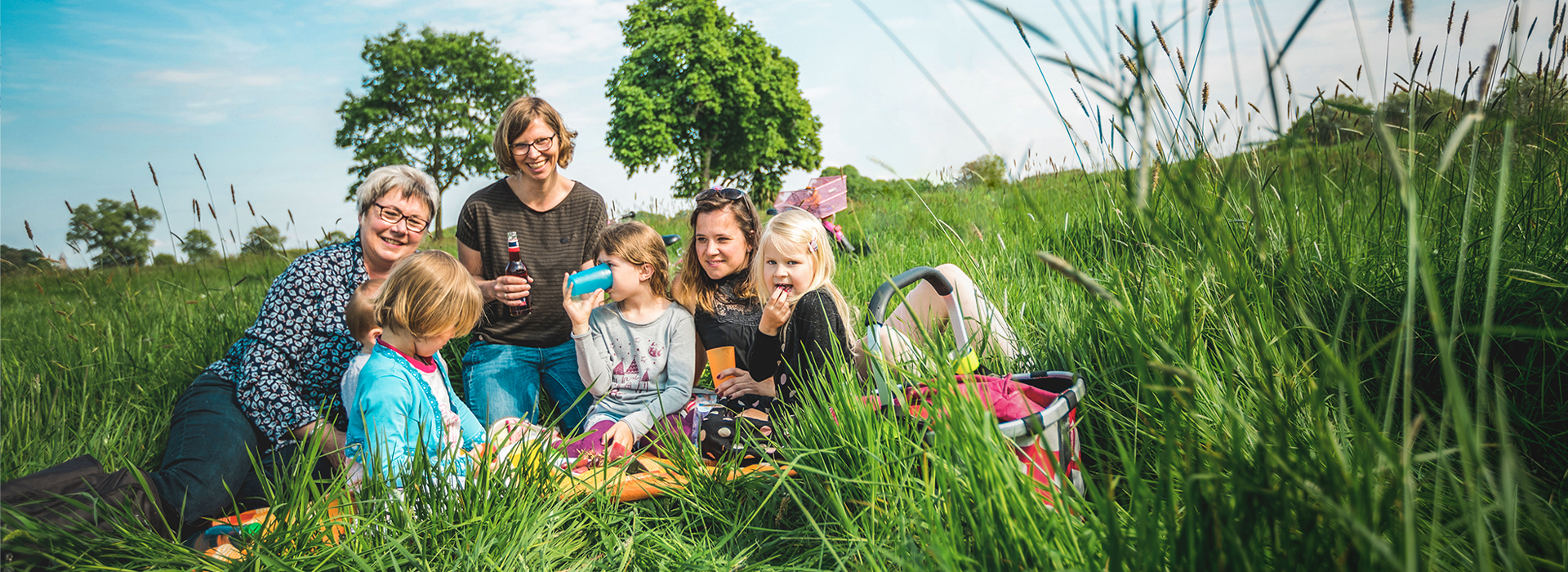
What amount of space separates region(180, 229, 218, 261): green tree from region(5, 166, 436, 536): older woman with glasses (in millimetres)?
1946

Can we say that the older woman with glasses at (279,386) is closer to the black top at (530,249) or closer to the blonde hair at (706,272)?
the black top at (530,249)

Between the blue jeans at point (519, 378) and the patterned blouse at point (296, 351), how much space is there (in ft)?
2.33

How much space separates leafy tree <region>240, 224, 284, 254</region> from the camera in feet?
15.5

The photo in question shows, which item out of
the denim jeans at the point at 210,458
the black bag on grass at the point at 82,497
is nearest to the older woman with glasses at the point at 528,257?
the denim jeans at the point at 210,458

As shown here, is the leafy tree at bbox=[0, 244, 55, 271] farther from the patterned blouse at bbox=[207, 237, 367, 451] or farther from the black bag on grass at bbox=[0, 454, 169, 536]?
the black bag on grass at bbox=[0, 454, 169, 536]

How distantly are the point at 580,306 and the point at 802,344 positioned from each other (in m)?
1.32

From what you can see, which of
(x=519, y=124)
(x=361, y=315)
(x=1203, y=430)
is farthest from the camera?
(x=519, y=124)

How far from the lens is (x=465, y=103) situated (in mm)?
35938

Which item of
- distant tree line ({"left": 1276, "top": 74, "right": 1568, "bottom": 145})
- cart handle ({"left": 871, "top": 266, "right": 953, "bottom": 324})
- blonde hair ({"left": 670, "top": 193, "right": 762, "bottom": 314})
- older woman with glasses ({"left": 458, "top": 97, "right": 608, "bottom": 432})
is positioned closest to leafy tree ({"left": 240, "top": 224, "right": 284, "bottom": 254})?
older woman with glasses ({"left": 458, "top": 97, "right": 608, "bottom": 432})

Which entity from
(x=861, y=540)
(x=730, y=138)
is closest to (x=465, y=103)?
(x=730, y=138)

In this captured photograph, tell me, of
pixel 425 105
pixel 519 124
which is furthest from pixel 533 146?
pixel 425 105

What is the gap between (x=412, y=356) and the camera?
9.48ft

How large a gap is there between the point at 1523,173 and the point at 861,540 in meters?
2.97

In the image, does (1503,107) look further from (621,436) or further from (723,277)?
(621,436)
